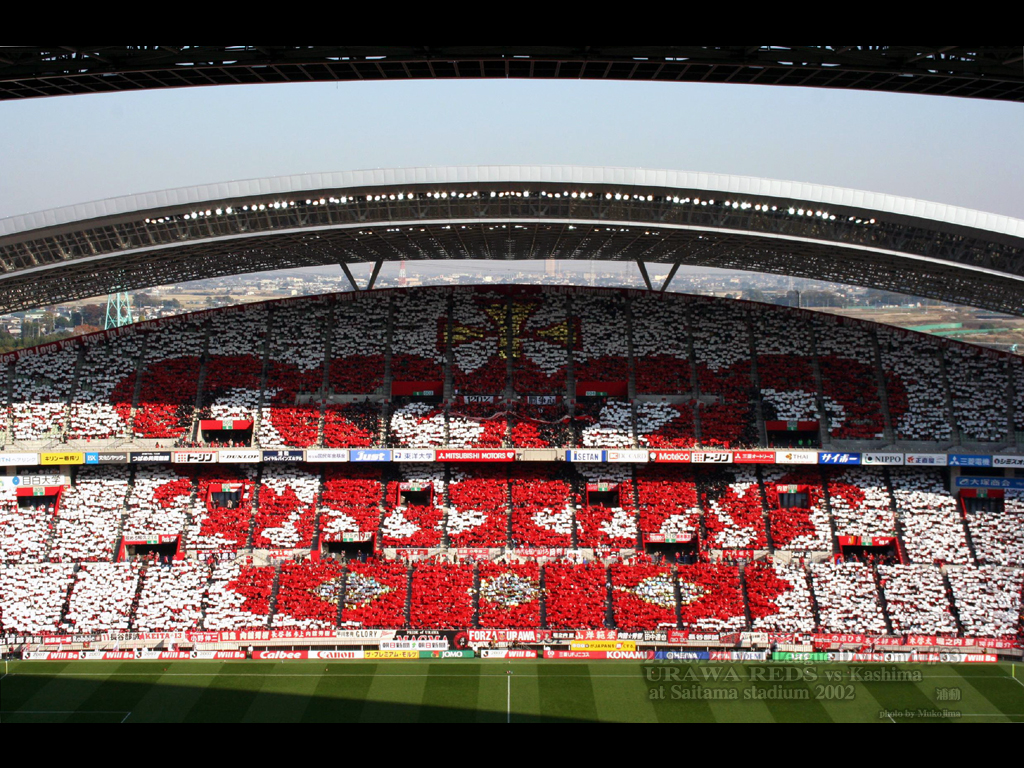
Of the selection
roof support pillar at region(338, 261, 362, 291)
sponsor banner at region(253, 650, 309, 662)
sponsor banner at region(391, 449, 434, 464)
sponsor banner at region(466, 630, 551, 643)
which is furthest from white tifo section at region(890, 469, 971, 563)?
roof support pillar at region(338, 261, 362, 291)

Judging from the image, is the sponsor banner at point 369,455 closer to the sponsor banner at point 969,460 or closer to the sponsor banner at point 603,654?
the sponsor banner at point 603,654

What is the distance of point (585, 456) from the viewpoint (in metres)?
35.3

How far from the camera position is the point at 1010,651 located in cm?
3019

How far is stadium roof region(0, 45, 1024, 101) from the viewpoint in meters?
8.15

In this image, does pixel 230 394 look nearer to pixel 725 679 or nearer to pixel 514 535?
pixel 514 535

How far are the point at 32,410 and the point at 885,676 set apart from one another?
36.8 metres

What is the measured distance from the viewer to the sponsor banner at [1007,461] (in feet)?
115

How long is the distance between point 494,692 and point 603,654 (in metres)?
5.04

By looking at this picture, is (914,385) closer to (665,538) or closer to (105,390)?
(665,538)

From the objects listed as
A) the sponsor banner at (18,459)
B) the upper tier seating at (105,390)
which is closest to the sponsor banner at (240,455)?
the upper tier seating at (105,390)

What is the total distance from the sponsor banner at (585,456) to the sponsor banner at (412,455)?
19.2ft
